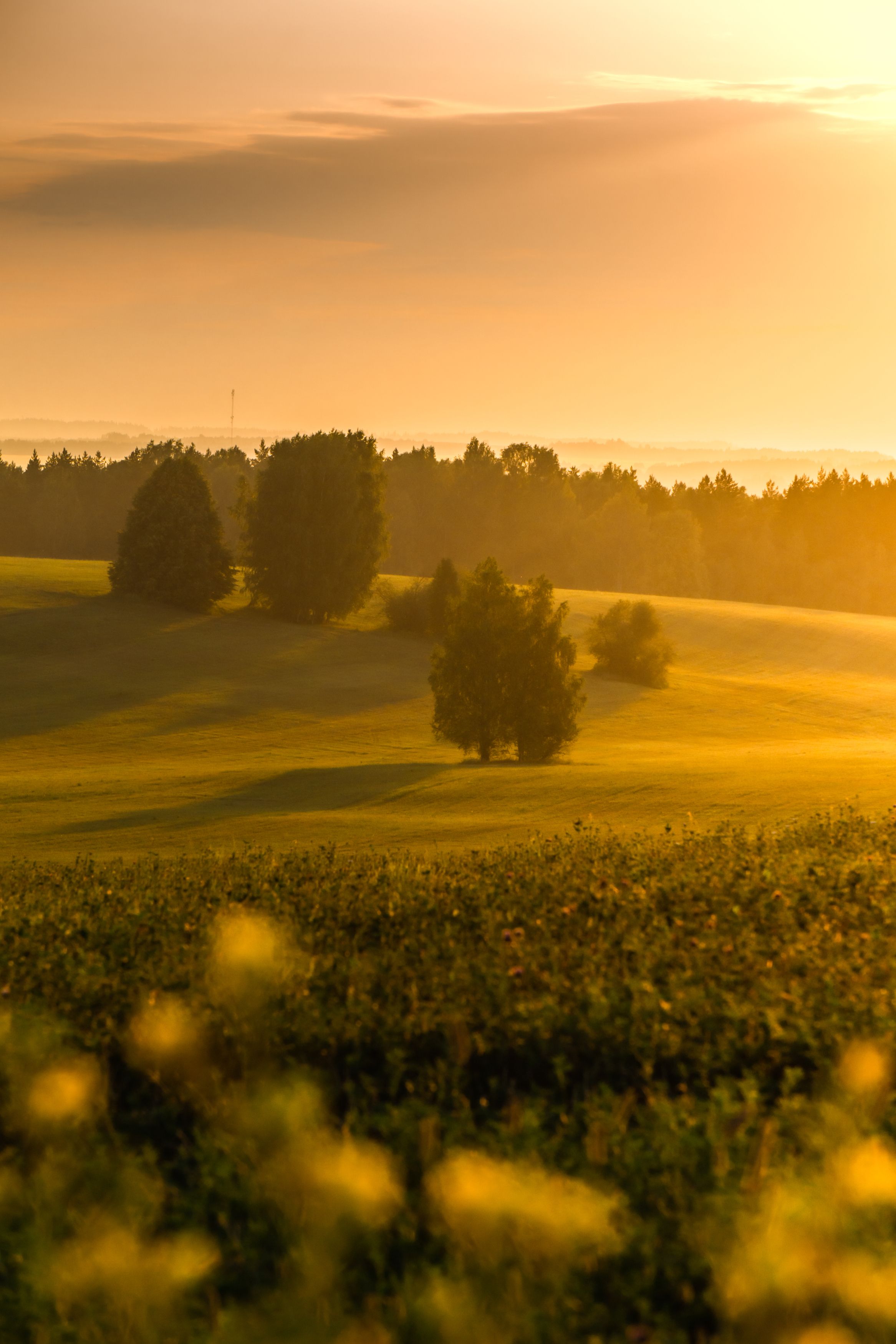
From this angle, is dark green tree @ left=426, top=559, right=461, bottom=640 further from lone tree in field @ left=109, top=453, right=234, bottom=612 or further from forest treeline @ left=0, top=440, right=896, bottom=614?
forest treeline @ left=0, top=440, right=896, bottom=614

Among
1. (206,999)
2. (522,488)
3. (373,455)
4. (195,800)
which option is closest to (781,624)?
(373,455)

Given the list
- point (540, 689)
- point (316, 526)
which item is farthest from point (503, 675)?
point (316, 526)

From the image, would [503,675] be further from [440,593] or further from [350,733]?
[440,593]

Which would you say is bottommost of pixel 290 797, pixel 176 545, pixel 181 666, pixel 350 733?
→ pixel 350 733

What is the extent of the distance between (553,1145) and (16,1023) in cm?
326

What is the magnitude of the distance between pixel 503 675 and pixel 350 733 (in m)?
10.2

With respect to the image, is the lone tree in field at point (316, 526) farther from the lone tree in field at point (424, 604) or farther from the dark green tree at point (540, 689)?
the dark green tree at point (540, 689)

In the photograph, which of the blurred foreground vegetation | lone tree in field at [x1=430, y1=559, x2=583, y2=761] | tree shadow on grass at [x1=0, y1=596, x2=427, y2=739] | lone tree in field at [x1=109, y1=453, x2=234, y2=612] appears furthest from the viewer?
lone tree in field at [x1=109, y1=453, x2=234, y2=612]

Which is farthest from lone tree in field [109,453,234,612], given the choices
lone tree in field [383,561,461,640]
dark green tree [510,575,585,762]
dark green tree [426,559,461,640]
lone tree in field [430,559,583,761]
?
dark green tree [510,575,585,762]

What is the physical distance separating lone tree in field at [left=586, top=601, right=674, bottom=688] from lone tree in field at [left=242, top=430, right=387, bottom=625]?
53.4 feet

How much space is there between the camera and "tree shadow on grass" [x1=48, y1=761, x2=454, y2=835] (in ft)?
86.8

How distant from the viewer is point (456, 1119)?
625 centimetres

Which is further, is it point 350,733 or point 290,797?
point 350,733

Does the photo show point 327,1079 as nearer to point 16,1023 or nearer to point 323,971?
point 323,971
